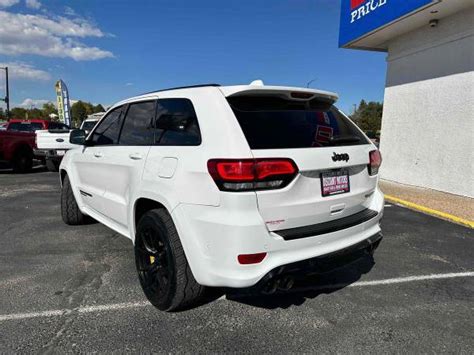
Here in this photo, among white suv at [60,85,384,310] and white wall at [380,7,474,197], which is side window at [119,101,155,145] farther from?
white wall at [380,7,474,197]

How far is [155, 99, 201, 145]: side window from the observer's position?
2715 millimetres

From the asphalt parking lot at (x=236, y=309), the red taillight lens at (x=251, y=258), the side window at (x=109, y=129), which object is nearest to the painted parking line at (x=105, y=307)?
the asphalt parking lot at (x=236, y=309)

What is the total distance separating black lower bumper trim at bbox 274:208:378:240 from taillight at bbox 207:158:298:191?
13.4 inches

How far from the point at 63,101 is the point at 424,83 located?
29.8 m

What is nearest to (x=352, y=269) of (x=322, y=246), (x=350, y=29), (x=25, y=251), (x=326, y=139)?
(x=322, y=246)

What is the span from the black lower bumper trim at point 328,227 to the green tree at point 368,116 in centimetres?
6685

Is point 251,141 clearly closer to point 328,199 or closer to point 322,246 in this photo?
point 328,199

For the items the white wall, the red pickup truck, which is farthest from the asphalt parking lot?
the red pickup truck

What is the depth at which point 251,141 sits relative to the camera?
245cm

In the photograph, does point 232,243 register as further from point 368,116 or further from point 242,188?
point 368,116

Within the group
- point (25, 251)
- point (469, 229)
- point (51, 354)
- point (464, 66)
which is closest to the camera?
point (51, 354)

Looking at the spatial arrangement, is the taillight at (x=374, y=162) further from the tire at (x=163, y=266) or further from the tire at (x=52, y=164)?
the tire at (x=52, y=164)

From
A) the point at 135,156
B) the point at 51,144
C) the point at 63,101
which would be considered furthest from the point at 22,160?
the point at 63,101

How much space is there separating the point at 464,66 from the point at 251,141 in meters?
7.64
